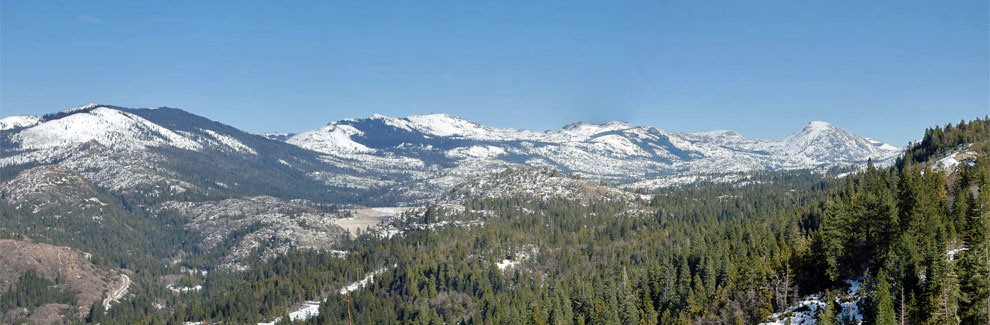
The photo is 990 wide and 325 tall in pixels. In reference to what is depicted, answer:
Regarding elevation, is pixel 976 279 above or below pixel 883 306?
above

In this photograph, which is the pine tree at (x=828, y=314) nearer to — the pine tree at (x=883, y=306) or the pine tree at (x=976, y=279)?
the pine tree at (x=883, y=306)

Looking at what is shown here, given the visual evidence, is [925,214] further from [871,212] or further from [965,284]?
[965,284]

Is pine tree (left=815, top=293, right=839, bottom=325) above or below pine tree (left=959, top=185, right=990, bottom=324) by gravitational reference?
below

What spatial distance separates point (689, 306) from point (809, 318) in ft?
118

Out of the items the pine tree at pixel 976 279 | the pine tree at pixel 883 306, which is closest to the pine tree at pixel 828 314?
the pine tree at pixel 883 306

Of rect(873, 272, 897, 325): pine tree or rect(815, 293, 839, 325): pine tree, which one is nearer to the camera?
rect(873, 272, 897, 325): pine tree

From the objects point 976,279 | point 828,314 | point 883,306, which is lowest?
point 828,314

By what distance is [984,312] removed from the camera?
9394 centimetres

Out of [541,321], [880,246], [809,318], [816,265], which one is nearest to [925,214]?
[880,246]

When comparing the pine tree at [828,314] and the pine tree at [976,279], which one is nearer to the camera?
the pine tree at [976,279]

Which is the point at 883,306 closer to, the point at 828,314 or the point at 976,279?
the point at 828,314

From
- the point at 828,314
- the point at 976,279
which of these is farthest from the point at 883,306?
the point at 976,279

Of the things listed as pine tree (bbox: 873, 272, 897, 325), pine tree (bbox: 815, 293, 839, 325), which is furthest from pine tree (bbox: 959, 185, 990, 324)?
pine tree (bbox: 815, 293, 839, 325)

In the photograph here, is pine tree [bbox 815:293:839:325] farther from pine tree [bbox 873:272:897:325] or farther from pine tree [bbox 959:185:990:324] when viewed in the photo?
pine tree [bbox 959:185:990:324]
